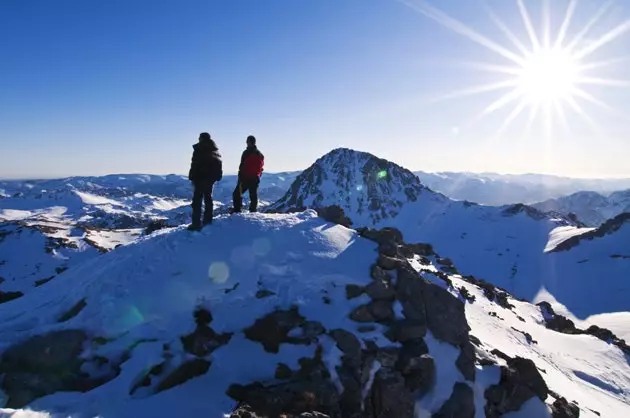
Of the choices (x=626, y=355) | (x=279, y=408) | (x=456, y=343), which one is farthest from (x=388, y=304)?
(x=626, y=355)

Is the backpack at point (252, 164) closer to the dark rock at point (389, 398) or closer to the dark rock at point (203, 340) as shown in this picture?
the dark rock at point (203, 340)

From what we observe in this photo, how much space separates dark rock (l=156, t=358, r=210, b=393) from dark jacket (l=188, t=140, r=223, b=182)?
821 cm

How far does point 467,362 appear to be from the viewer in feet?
58.2

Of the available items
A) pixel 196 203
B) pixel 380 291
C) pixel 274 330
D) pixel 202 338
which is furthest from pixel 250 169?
pixel 202 338

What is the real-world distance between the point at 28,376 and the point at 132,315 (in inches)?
131

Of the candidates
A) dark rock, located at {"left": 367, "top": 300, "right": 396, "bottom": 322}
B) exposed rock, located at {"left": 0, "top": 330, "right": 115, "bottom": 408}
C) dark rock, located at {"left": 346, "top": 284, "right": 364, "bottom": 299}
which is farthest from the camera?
dark rock, located at {"left": 346, "top": 284, "right": 364, "bottom": 299}

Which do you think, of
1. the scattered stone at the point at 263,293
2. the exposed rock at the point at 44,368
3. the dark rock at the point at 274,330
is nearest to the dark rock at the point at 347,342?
the dark rock at the point at 274,330

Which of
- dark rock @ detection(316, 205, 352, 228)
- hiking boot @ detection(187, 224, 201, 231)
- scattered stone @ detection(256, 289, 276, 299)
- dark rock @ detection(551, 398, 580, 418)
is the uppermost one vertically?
dark rock @ detection(316, 205, 352, 228)

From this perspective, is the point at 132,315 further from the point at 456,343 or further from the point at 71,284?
the point at 456,343

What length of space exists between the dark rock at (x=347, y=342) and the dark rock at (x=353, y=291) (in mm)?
1907

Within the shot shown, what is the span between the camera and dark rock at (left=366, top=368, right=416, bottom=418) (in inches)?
573

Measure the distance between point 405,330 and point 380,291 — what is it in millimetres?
1859

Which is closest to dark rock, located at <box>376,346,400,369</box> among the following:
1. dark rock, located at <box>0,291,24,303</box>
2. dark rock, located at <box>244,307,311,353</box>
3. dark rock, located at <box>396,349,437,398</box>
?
dark rock, located at <box>396,349,437,398</box>

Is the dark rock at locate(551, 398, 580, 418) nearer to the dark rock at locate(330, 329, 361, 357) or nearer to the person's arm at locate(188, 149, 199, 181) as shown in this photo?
the dark rock at locate(330, 329, 361, 357)
